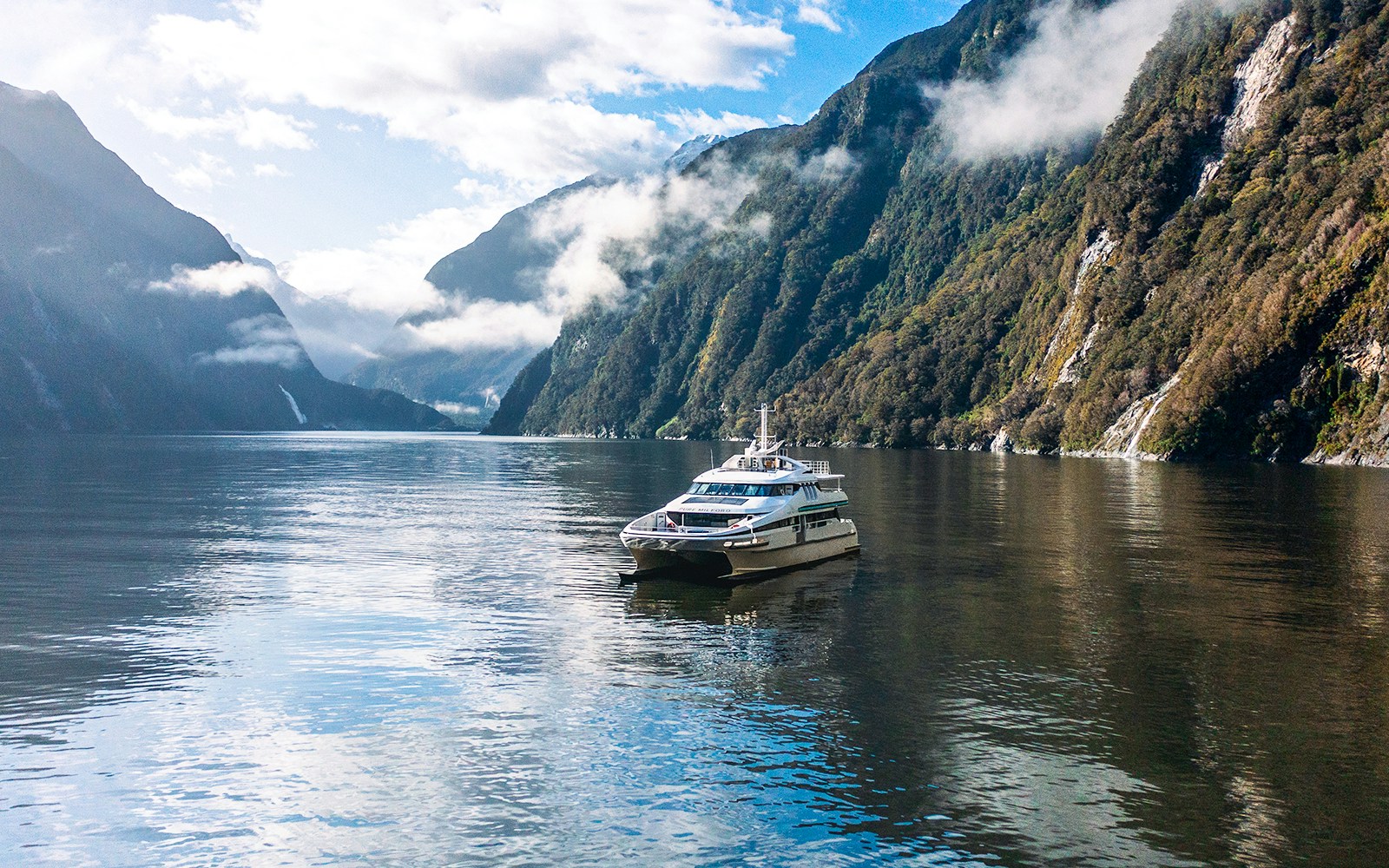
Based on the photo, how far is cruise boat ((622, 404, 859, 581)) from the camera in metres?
54.5

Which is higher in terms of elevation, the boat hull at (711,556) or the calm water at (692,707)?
the boat hull at (711,556)

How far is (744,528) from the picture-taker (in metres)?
55.4

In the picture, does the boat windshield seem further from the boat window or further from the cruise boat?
the boat window

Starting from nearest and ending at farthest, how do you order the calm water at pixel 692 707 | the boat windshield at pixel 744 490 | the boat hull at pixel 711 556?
the calm water at pixel 692 707
the boat hull at pixel 711 556
the boat windshield at pixel 744 490

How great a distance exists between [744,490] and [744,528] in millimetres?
6368

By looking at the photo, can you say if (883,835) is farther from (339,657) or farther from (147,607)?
(147,607)

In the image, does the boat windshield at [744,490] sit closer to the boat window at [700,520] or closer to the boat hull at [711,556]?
the boat hull at [711,556]

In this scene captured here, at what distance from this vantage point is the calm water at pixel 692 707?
22305 millimetres

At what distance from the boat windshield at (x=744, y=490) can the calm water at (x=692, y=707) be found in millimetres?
5281

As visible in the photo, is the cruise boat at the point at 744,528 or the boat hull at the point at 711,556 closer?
the boat hull at the point at 711,556

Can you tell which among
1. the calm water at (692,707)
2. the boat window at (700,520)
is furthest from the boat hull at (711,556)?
the boat window at (700,520)

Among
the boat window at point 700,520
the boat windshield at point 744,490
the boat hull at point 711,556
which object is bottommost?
the boat hull at point 711,556

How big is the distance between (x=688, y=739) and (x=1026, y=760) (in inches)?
349

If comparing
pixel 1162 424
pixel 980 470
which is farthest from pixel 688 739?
pixel 1162 424
